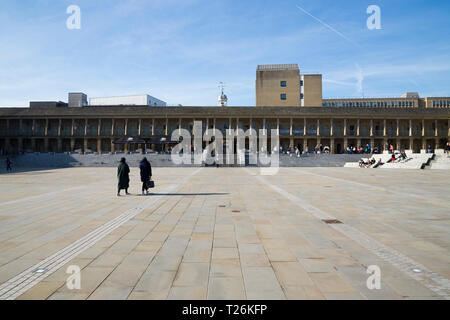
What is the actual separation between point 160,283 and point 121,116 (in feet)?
179

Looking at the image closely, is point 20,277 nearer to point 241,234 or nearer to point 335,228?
point 241,234

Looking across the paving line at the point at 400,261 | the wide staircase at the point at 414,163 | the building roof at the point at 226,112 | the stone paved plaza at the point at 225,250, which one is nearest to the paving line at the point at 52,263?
the stone paved plaza at the point at 225,250

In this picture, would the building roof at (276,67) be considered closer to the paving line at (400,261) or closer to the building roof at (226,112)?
the building roof at (226,112)

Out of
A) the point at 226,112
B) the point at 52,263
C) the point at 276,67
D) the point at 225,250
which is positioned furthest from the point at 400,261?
the point at 276,67

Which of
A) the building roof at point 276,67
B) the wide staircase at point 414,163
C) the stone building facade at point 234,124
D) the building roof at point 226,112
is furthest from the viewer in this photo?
the building roof at point 276,67

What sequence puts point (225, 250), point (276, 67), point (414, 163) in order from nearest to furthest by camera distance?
1. point (225, 250)
2. point (414, 163)
3. point (276, 67)

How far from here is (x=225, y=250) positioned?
4547 millimetres

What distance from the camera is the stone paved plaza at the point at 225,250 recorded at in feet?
10.6

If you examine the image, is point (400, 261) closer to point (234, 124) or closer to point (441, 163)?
point (441, 163)

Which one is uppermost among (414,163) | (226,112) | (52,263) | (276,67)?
(276,67)

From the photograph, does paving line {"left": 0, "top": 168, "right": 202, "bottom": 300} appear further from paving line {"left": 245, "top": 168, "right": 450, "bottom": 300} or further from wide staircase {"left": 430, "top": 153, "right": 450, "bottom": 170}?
wide staircase {"left": 430, "top": 153, "right": 450, "bottom": 170}

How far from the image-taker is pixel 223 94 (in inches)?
2724

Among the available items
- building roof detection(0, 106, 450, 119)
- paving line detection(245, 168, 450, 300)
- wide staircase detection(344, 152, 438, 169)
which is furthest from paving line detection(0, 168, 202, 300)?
building roof detection(0, 106, 450, 119)

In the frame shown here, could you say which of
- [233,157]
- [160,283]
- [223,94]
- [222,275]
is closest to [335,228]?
[222,275]
